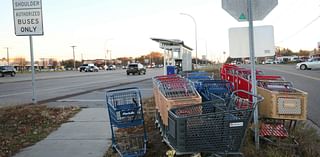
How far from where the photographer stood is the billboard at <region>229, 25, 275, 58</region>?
5.93m

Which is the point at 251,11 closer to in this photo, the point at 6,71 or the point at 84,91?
the point at 84,91

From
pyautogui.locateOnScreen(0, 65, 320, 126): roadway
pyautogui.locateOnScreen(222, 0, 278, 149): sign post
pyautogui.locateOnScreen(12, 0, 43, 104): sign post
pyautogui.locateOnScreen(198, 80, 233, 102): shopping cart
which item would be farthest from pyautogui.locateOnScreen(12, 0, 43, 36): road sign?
pyautogui.locateOnScreen(222, 0, 278, 149): sign post

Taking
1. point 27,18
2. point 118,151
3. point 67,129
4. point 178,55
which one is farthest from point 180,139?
point 178,55

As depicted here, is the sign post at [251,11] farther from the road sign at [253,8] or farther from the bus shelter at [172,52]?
the bus shelter at [172,52]

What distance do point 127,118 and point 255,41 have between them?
247cm

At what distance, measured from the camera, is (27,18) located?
1269 centimetres

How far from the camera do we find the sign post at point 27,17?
12.6 metres

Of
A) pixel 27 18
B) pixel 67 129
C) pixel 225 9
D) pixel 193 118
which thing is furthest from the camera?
pixel 27 18

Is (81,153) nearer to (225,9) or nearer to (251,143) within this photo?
(251,143)

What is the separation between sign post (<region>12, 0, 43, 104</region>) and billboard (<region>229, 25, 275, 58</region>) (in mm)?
8475

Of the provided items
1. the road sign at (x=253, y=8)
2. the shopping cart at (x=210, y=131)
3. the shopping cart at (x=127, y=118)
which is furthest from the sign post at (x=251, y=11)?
the shopping cart at (x=127, y=118)

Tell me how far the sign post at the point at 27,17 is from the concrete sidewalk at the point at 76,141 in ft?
16.3

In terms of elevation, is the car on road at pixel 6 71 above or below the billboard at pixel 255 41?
below

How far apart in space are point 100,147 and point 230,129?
2763mm
